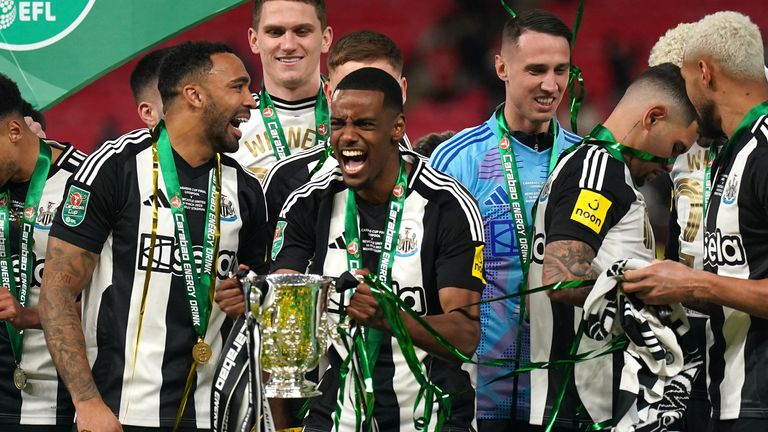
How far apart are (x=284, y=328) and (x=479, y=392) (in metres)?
1.56

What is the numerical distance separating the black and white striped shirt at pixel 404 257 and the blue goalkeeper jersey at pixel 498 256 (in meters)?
0.61

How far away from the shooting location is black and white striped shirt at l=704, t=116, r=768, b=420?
3994mm

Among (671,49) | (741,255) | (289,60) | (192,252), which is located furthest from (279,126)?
(741,255)

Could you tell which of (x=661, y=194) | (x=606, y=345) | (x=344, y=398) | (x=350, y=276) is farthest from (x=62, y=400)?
(x=661, y=194)

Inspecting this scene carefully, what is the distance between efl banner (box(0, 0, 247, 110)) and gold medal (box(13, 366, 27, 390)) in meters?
1.94

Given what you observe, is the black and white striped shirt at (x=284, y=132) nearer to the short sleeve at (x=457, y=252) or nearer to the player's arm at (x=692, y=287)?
the short sleeve at (x=457, y=252)

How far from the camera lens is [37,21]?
630cm

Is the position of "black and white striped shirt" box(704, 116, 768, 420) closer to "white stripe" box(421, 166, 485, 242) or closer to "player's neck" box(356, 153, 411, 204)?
"white stripe" box(421, 166, 485, 242)

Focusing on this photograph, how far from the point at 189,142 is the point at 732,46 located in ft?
5.96

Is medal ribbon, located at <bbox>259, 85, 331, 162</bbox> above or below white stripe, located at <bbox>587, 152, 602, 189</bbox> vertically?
above

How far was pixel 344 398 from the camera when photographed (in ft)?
13.3

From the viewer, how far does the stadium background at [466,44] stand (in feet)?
22.9

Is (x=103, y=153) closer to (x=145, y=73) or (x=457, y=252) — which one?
(x=457, y=252)

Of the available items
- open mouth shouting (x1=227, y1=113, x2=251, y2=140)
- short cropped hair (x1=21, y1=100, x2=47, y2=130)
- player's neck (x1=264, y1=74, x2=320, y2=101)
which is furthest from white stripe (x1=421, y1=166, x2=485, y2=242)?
short cropped hair (x1=21, y1=100, x2=47, y2=130)
